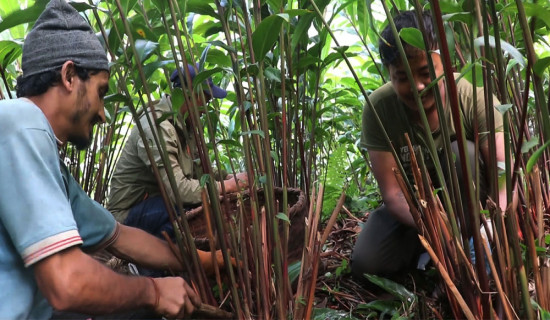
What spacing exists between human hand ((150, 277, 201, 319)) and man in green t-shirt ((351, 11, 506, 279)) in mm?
570

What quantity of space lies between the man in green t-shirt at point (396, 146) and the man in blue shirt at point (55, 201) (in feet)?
2.06

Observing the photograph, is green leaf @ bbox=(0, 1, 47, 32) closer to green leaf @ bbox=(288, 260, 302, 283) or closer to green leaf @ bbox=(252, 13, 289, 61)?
green leaf @ bbox=(252, 13, 289, 61)

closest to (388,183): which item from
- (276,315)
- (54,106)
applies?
(276,315)

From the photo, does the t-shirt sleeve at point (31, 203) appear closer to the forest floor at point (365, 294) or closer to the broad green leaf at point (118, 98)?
the broad green leaf at point (118, 98)

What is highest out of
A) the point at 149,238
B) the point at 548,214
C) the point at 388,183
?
the point at 149,238

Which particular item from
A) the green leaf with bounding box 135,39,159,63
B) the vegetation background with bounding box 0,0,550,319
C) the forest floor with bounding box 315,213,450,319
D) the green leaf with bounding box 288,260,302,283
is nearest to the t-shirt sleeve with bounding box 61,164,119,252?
the vegetation background with bounding box 0,0,550,319

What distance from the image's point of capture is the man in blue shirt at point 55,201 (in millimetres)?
703

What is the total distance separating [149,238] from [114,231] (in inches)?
2.9

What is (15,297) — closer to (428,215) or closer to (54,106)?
(54,106)

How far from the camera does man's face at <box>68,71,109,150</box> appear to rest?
0.85 m

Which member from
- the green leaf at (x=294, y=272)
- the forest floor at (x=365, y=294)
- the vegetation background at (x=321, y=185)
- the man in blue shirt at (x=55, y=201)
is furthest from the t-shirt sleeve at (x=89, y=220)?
the forest floor at (x=365, y=294)

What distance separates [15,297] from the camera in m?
0.76

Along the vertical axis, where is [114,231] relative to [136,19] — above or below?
below

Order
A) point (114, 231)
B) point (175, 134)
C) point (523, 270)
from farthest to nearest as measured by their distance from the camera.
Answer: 1. point (175, 134)
2. point (114, 231)
3. point (523, 270)
